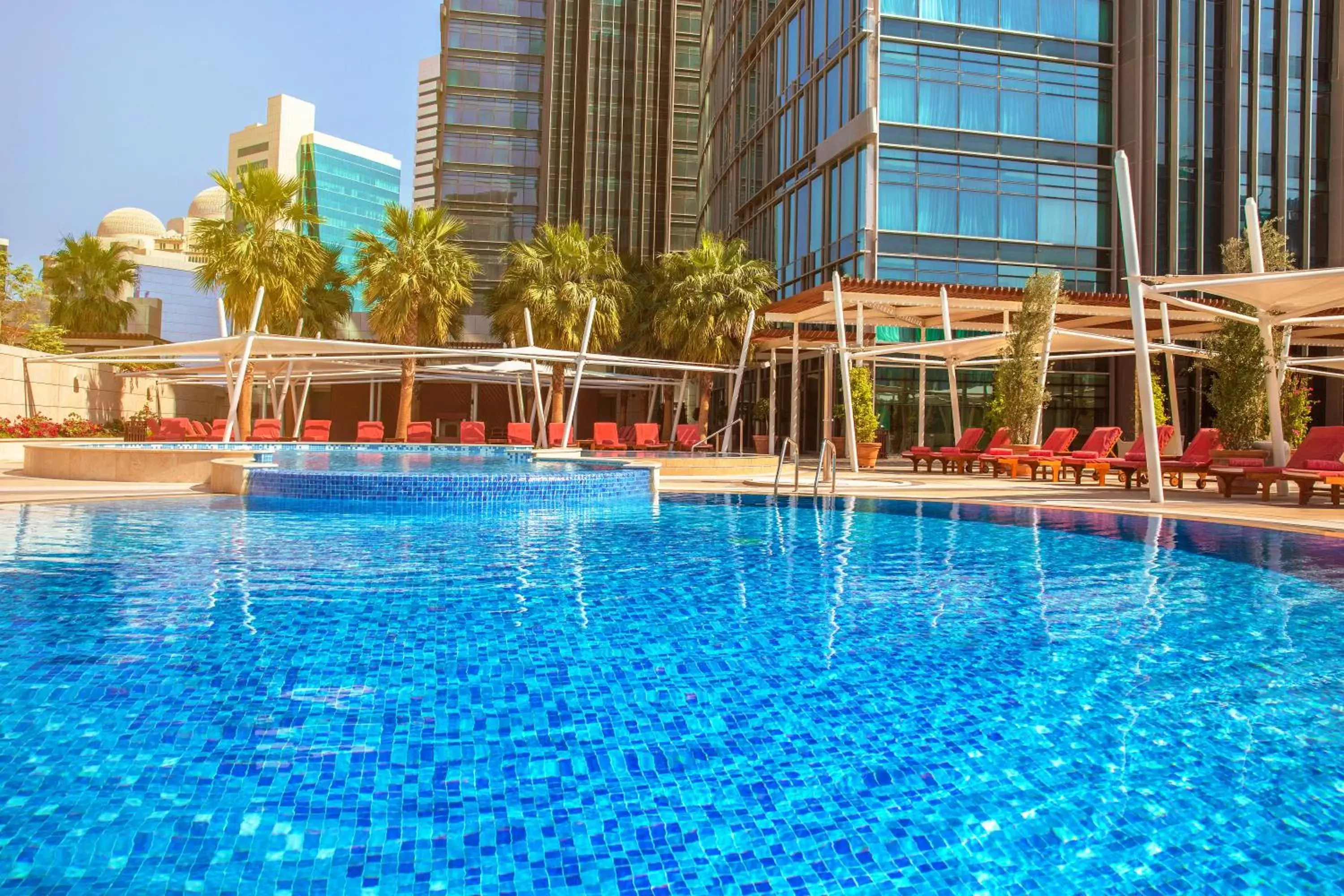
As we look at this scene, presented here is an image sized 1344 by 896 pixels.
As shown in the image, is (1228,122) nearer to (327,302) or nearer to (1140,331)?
(1140,331)

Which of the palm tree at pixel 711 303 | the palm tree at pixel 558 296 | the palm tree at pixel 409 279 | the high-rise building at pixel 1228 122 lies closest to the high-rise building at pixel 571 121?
the palm tree at pixel 558 296

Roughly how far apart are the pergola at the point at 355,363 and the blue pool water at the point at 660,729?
9.66 meters

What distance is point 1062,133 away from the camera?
87.0 ft

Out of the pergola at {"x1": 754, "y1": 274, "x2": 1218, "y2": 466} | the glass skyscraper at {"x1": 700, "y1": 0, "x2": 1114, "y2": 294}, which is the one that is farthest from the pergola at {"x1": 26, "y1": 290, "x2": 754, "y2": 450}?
the glass skyscraper at {"x1": 700, "y1": 0, "x2": 1114, "y2": 294}

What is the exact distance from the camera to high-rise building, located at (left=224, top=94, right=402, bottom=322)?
14388 cm

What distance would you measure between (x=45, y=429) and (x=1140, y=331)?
76.6 ft

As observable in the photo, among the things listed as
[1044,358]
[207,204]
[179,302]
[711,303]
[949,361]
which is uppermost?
[207,204]

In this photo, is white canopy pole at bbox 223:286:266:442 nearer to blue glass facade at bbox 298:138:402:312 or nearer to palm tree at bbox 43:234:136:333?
palm tree at bbox 43:234:136:333

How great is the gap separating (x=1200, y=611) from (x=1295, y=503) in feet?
28.5

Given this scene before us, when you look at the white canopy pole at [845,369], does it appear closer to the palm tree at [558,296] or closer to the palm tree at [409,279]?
the palm tree at [558,296]

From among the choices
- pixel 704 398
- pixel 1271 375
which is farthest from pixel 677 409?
pixel 1271 375

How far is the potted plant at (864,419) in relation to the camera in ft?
64.3

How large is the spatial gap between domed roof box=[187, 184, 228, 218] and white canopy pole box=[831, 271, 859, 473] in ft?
431

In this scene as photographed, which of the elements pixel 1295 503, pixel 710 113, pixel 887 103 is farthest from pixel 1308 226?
pixel 710 113
